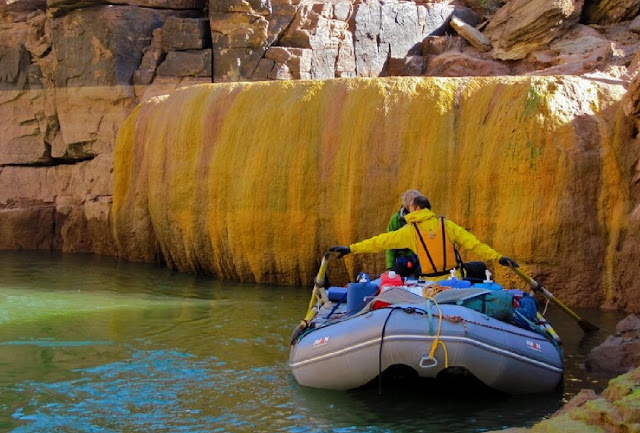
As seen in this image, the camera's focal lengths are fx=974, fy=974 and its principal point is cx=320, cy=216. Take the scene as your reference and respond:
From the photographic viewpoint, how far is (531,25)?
57.9 ft

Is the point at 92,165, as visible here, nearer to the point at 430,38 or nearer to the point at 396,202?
the point at 430,38

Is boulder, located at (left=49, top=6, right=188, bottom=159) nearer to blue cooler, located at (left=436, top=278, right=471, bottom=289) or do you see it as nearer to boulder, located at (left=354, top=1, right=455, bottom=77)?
boulder, located at (left=354, top=1, right=455, bottom=77)

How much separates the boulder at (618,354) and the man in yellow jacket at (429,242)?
1.22 m

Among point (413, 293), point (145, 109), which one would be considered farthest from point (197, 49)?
point (413, 293)

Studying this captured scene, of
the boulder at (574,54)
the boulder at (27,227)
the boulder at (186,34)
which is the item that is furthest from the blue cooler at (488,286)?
the boulder at (27,227)

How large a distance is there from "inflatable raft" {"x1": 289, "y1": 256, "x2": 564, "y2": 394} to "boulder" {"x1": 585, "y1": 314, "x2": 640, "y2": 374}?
88cm

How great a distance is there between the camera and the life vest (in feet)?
25.9

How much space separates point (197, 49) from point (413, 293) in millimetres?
12164

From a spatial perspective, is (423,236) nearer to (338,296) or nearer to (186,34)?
(338,296)

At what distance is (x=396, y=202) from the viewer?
1220 centimetres

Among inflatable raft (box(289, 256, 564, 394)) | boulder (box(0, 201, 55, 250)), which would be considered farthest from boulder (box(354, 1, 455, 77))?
inflatable raft (box(289, 256, 564, 394))

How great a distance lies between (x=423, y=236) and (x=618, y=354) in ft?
5.96

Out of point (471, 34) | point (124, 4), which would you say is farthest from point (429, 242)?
point (124, 4)

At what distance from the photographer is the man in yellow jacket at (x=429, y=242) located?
7.90m
